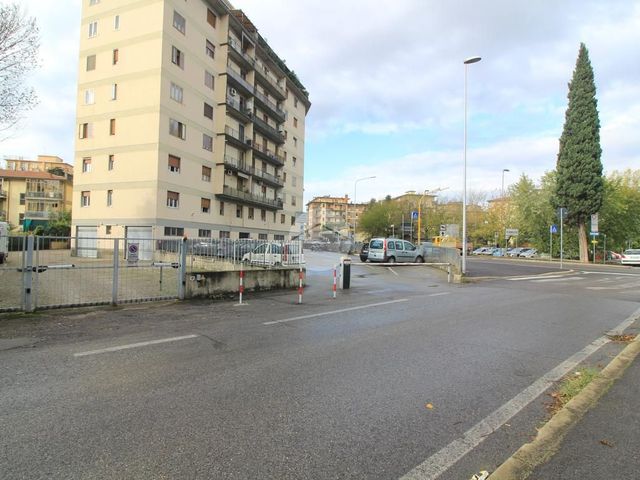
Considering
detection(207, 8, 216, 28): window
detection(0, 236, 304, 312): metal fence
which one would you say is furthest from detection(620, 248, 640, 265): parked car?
detection(207, 8, 216, 28): window

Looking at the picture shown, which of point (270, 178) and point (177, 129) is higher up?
point (177, 129)

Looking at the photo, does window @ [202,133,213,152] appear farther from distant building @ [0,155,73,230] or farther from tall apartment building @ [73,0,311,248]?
distant building @ [0,155,73,230]

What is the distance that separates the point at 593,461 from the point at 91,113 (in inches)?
1622

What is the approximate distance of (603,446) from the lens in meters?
3.06

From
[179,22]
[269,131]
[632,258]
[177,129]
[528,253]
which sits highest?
[179,22]

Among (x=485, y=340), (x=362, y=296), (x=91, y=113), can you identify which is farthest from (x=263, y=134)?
(x=485, y=340)

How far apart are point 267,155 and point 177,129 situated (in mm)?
16482

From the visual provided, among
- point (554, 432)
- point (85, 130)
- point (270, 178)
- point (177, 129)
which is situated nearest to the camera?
point (554, 432)

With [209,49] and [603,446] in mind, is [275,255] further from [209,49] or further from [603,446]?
[209,49]

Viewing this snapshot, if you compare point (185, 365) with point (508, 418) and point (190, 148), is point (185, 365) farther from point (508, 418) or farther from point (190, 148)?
point (190, 148)

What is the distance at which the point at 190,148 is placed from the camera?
36.8m

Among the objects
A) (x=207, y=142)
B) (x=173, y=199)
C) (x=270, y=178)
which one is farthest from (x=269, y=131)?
(x=173, y=199)

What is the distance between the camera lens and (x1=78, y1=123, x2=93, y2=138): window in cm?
3522

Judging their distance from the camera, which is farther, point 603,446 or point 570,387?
point 570,387
